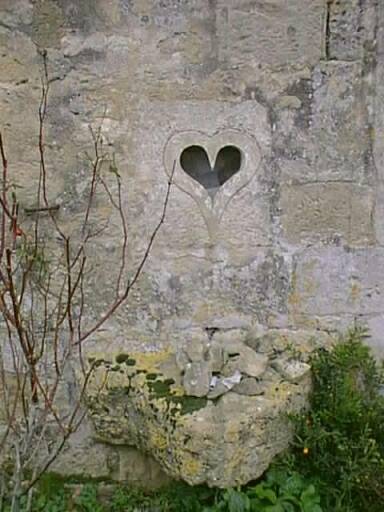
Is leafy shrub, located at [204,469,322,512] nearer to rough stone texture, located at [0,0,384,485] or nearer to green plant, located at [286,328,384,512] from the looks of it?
green plant, located at [286,328,384,512]

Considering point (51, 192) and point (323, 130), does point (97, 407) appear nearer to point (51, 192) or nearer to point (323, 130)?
point (51, 192)

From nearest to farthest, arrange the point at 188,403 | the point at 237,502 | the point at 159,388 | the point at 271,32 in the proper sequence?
the point at 237,502, the point at 188,403, the point at 159,388, the point at 271,32

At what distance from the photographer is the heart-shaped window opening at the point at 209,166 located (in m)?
3.00

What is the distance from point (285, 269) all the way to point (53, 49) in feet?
4.50

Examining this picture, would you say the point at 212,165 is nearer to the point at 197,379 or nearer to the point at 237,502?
the point at 197,379

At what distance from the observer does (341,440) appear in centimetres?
272

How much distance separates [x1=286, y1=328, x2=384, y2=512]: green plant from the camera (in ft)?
8.87

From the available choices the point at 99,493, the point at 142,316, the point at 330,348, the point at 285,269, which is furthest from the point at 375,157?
the point at 99,493

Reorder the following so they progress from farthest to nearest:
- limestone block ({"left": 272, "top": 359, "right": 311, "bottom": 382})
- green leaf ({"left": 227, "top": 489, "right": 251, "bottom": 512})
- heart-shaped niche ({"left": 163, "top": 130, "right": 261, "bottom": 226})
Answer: heart-shaped niche ({"left": 163, "top": 130, "right": 261, "bottom": 226}) < limestone block ({"left": 272, "top": 359, "right": 311, "bottom": 382}) < green leaf ({"left": 227, "top": 489, "right": 251, "bottom": 512})

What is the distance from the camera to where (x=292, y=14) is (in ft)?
9.57

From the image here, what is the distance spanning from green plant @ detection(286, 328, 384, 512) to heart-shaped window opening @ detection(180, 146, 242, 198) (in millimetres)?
884

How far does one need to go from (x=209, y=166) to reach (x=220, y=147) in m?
0.10

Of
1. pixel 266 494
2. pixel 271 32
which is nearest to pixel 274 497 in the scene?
pixel 266 494

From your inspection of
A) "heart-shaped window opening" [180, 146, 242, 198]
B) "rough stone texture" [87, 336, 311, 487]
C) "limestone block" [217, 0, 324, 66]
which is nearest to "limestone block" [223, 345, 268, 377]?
"rough stone texture" [87, 336, 311, 487]
